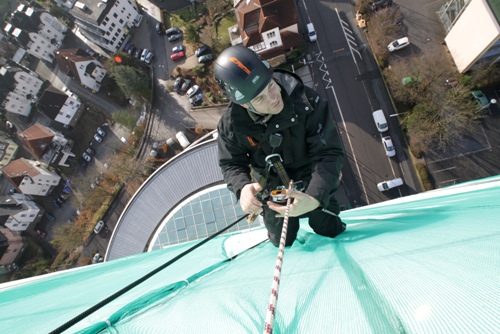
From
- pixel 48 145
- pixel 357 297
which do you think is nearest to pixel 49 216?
pixel 48 145

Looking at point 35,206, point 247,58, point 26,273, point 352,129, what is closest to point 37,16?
point 35,206

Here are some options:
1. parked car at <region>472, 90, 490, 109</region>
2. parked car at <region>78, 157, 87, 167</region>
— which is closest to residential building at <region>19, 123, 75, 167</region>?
parked car at <region>78, 157, 87, 167</region>

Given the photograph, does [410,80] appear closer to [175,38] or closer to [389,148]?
[389,148]

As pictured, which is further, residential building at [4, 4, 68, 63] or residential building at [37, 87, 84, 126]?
residential building at [4, 4, 68, 63]

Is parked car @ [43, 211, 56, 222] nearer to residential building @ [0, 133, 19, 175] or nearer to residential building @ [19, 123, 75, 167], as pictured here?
residential building @ [19, 123, 75, 167]

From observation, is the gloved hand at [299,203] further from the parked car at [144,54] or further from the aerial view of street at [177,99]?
the parked car at [144,54]
